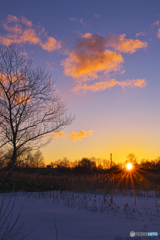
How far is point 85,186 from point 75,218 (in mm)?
5279

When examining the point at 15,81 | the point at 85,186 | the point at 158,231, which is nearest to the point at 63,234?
the point at 158,231

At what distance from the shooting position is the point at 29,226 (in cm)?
395

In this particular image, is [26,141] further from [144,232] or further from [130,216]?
[144,232]

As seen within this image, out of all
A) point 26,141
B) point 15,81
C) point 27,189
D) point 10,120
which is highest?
point 15,81

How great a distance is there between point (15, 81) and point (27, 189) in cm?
542

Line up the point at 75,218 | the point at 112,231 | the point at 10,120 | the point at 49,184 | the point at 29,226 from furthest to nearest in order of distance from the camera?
the point at 49,184, the point at 10,120, the point at 75,218, the point at 29,226, the point at 112,231

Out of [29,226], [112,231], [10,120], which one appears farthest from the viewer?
[10,120]

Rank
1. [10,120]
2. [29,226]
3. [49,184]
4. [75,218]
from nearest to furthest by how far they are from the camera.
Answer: [29,226] → [75,218] → [10,120] → [49,184]

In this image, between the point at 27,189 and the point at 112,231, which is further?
the point at 27,189

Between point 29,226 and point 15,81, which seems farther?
point 15,81

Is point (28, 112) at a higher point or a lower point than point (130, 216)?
higher

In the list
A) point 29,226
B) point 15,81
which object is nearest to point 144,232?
point 29,226

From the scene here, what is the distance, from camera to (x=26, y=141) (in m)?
9.59

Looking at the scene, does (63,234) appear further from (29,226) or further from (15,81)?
(15,81)
